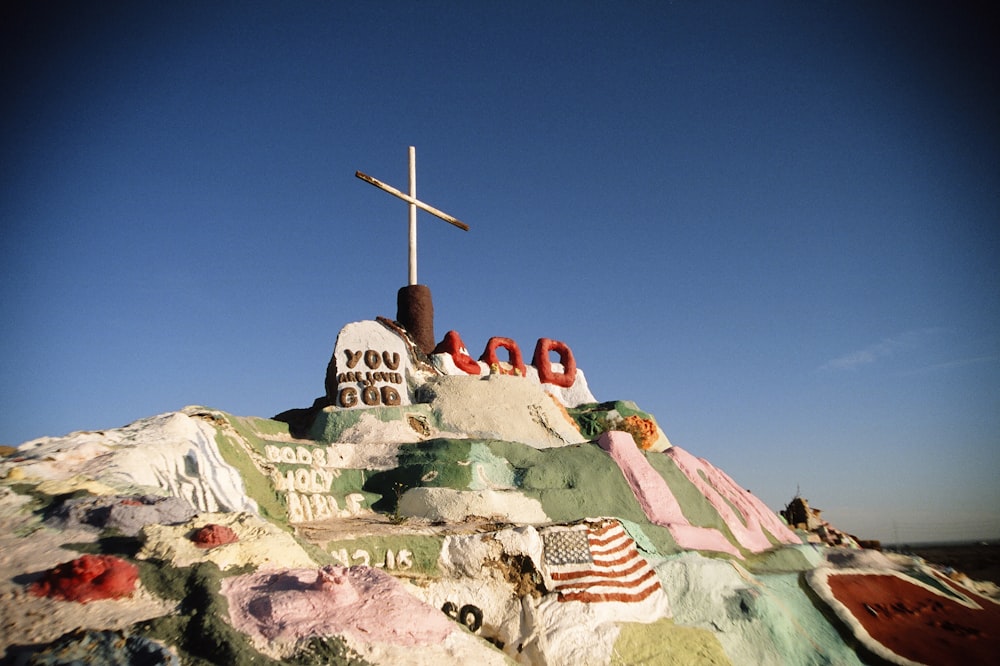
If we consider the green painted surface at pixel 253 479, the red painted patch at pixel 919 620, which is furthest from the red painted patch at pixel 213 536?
the red painted patch at pixel 919 620

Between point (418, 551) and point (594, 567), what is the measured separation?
6.22ft

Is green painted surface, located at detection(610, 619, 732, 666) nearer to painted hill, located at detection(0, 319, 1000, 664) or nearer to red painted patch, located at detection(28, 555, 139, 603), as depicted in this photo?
painted hill, located at detection(0, 319, 1000, 664)

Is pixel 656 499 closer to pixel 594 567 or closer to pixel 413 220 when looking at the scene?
pixel 594 567

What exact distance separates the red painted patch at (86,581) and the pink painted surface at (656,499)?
7167 mm

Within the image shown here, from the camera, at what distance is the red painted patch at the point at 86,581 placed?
12.5ft

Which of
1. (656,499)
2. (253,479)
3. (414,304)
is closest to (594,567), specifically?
(656,499)

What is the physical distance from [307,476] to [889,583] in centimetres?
882

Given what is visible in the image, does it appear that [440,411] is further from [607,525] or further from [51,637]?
[51,637]

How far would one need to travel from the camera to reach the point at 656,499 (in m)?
10.1

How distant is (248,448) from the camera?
834 centimetres

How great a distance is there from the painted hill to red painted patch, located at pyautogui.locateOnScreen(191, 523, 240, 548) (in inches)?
0.8

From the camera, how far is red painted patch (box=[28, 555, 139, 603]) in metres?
3.81

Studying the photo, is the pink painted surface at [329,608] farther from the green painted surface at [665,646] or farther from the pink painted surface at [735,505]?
the pink painted surface at [735,505]

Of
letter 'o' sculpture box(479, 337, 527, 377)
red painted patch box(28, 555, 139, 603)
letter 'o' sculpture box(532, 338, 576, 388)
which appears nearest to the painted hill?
red painted patch box(28, 555, 139, 603)
